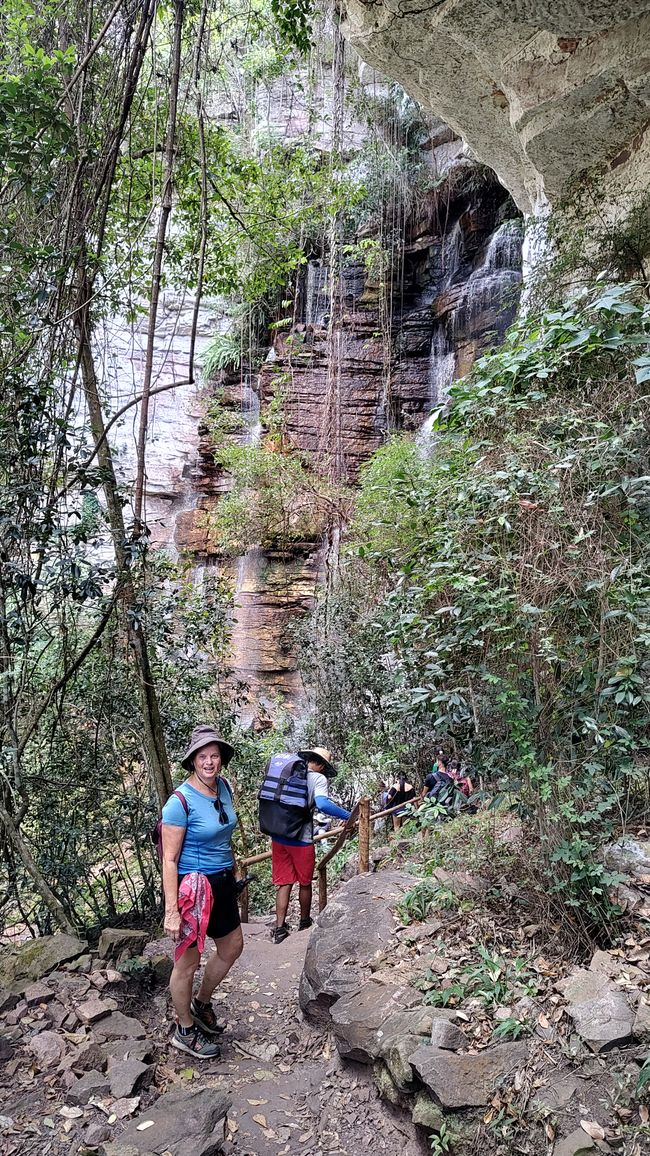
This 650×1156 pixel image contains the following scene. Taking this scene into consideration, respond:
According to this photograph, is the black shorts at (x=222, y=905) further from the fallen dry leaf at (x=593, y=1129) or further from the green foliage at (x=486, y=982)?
the fallen dry leaf at (x=593, y=1129)

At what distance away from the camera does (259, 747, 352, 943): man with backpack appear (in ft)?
15.6

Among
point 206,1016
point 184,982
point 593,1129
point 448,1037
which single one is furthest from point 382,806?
point 593,1129

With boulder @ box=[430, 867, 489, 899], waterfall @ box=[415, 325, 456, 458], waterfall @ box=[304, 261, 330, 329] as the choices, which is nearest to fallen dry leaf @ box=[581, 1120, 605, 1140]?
boulder @ box=[430, 867, 489, 899]

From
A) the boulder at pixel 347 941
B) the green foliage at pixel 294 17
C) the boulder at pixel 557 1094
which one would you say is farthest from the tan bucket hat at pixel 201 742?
the green foliage at pixel 294 17

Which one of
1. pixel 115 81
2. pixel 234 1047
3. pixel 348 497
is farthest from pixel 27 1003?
pixel 348 497

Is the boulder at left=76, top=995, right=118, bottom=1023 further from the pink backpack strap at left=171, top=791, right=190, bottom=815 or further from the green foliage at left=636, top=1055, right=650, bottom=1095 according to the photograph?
the green foliage at left=636, top=1055, right=650, bottom=1095

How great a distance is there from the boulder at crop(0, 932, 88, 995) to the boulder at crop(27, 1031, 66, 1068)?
33 cm

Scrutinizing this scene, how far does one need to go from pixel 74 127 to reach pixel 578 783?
14.5 ft

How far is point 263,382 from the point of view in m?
15.4

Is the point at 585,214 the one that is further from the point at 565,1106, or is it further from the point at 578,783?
the point at 565,1106

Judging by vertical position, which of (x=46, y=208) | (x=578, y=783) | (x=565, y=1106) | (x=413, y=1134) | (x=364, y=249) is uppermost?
(x=364, y=249)

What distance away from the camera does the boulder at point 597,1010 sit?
8.34 feet

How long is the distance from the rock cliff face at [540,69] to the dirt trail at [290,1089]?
19.4ft

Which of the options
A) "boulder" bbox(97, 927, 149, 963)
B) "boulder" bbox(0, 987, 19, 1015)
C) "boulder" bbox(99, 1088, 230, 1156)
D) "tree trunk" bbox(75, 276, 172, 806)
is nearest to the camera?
"boulder" bbox(99, 1088, 230, 1156)
